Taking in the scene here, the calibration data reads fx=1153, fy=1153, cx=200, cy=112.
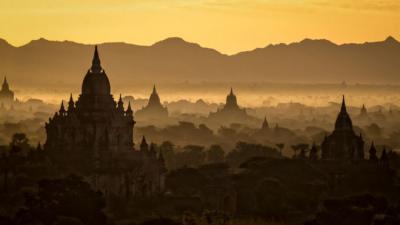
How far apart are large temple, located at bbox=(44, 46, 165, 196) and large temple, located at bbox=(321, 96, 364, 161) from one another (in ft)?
92.6

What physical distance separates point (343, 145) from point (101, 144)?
34.1 metres

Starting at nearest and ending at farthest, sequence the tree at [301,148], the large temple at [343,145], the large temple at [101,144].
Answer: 1. the large temple at [101,144]
2. the large temple at [343,145]
3. the tree at [301,148]

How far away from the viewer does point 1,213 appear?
301 ft

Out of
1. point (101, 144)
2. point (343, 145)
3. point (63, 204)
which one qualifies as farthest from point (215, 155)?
point (63, 204)

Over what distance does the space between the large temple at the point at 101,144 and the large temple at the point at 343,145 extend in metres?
28.2

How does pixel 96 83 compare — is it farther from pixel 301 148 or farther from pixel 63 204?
pixel 301 148

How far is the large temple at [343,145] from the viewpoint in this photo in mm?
139625

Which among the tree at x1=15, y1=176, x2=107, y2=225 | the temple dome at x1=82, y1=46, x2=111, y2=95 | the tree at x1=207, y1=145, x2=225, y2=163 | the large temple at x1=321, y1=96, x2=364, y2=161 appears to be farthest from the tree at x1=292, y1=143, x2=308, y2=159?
the tree at x1=15, y1=176, x2=107, y2=225

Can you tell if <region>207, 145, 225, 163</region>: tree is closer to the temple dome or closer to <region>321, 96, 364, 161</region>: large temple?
<region>321, 96, 364, 161</region>: large temple

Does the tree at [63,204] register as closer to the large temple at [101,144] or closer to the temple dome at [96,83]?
the large temple at [101,144]

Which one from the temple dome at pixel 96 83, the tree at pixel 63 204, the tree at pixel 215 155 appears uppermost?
the temple dome at pixel 96 83

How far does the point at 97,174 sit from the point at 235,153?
177 feet

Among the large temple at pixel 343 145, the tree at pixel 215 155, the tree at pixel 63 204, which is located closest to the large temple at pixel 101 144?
the tree at pixel 63 204

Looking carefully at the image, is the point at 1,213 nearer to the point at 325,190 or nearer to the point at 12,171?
the point at 12,171
